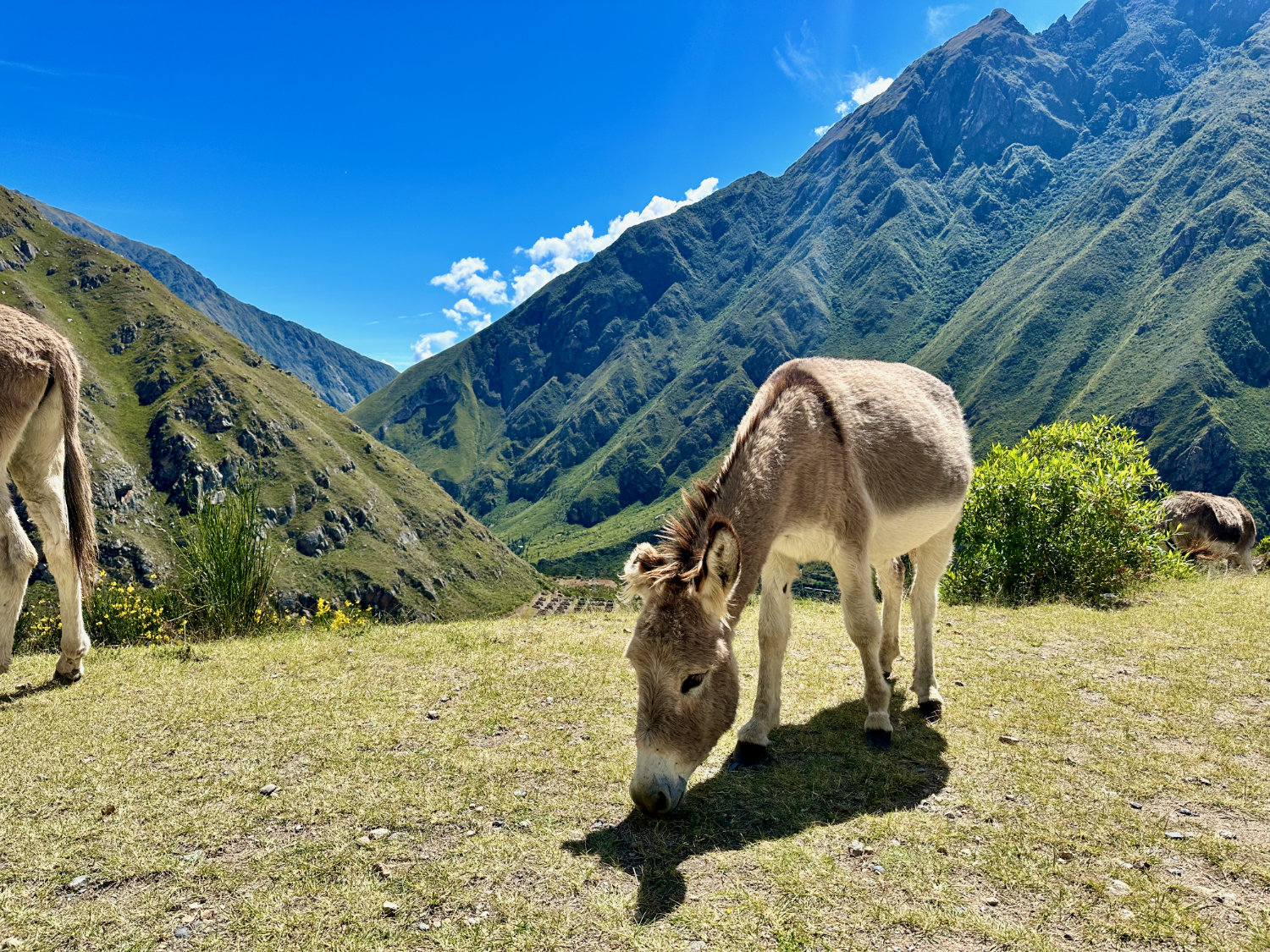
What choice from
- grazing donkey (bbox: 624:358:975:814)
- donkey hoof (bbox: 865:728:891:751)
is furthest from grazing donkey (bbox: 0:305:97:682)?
donkey hoof (bbox: 865:728:891:751)

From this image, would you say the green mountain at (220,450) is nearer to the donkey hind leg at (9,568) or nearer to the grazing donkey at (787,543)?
the donkey hind leg at (9,568)

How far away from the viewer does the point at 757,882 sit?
4094 mm

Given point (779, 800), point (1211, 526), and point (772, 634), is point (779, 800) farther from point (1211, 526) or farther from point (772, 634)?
point (1211, 526)

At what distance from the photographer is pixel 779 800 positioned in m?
5.16

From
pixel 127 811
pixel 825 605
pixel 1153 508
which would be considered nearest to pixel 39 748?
pixel 127 811

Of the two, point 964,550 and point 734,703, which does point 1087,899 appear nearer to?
point 734,703

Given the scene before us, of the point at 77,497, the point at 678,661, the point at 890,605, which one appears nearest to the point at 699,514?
the point at 678,661

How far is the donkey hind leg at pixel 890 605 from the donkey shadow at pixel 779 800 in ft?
4.41

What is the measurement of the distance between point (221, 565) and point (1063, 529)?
17251 millimetres

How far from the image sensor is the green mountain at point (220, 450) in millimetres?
146500

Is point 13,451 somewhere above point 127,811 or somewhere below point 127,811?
above

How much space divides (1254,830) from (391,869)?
6374mm

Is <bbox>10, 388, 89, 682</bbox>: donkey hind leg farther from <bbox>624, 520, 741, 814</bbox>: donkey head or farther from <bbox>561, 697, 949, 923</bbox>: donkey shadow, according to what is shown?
<bbox>624, 520, 741, 814</bbox>: donkey head

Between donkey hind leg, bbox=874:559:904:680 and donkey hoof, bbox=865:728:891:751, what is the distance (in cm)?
180
